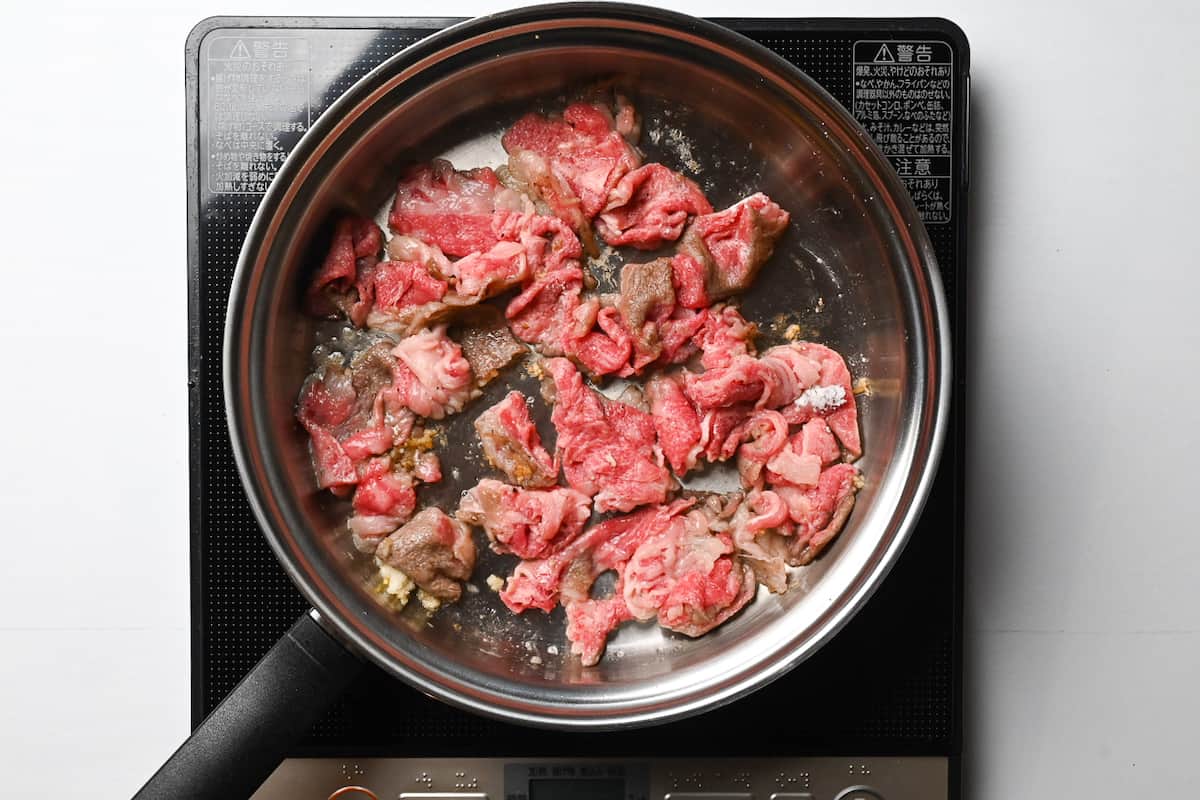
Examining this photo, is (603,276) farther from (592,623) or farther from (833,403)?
(592,623)

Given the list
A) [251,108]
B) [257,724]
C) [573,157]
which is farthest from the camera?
[573,157]

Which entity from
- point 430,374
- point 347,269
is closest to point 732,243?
point 430,374

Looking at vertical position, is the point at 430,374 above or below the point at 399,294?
below

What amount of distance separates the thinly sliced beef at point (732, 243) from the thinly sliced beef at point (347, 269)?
0.76 metres

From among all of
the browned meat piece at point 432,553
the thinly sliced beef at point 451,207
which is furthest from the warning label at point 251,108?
the browned meat piece at point 432,553

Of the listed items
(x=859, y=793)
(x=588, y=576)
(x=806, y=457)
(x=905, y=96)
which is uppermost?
(x=905, y=96)

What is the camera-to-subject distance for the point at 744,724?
204 centimetres

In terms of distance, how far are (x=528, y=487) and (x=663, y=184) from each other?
82cm

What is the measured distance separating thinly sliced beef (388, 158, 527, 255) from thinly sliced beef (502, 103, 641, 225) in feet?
0.26

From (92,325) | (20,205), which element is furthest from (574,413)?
(20,205)

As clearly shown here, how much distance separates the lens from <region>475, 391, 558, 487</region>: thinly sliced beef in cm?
207

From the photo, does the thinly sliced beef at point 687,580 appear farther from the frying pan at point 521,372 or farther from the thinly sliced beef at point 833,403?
the thinly sliced beef at point 833,403

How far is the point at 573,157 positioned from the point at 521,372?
21.5 inches

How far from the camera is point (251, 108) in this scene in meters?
2.01
